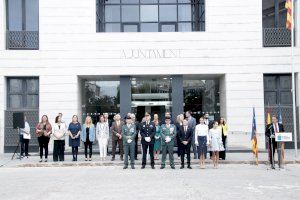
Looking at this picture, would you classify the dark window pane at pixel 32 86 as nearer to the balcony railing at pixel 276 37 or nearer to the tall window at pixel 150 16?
the tall window at pixel 150 16

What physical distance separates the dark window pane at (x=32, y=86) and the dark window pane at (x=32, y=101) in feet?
0.91

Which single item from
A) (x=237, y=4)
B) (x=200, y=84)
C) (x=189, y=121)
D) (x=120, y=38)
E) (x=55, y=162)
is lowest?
(x=55, y=162)

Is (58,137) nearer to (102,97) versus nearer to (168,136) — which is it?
(168,136)

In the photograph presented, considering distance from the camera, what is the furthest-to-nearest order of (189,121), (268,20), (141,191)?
1. (268,20)
2. (189,121)
3. (141,191)

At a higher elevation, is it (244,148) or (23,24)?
(23,24)

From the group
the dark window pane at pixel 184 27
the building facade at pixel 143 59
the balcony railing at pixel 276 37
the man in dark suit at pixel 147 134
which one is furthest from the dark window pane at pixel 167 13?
the man in dark suit at pixel 147 134

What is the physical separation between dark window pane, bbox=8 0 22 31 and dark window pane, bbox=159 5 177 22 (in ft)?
26.6

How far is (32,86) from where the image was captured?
1126 inches

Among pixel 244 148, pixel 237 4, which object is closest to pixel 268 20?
pixel 237 4

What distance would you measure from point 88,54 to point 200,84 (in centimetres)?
686

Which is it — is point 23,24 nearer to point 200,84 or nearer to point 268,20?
point 200,84

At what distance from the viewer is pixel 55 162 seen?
21375 mm

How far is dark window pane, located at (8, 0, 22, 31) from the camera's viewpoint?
28844 mm

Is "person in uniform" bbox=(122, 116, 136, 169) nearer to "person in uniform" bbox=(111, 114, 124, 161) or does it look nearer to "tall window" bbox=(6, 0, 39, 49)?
"person in uniform" bbox=(111, 114, 124, 161)
